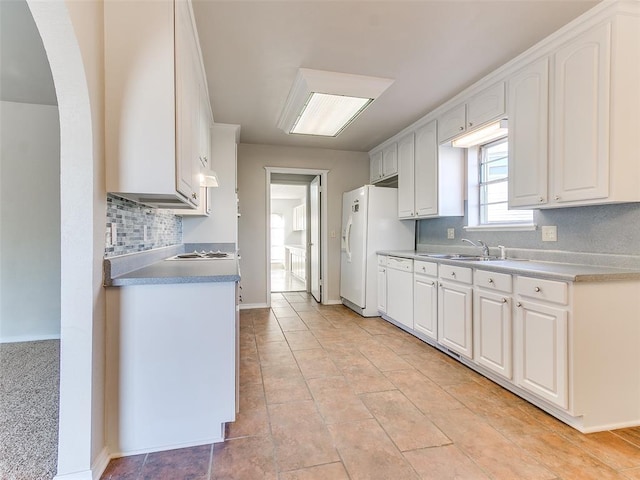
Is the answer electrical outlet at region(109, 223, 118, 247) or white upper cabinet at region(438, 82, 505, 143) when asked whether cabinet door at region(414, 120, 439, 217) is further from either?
electrical outlet at region(109, 223, 118, 247)

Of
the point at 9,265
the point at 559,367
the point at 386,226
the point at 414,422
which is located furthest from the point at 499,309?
the point at 9,265

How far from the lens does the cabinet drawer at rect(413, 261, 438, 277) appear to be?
3.02 meters

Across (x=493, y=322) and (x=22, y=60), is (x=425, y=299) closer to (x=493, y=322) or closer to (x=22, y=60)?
(x=493, y=322)

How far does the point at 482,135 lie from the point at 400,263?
153 centimetres

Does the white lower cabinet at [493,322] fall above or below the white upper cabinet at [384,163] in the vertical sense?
below

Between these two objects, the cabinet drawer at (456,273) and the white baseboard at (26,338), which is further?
the white baseboard at (26,338)

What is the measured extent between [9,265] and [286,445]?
3.38 m

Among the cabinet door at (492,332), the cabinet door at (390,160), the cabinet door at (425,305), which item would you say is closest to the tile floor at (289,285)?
the cabinet door at (390,160)

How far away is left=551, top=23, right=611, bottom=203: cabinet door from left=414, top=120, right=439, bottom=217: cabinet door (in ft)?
4.34

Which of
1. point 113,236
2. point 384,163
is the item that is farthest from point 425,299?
point 113,236

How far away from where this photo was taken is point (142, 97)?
1571mm

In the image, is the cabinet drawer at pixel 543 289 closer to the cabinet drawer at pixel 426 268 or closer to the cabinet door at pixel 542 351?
the cabinet door at pixel 542 351

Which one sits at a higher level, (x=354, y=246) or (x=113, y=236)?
(x=113, y=236)

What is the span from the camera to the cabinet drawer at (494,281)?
216 centimetres
